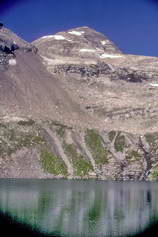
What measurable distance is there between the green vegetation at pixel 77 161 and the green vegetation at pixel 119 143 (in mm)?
13299

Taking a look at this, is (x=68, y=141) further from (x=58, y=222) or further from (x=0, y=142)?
(x=58, y=222)

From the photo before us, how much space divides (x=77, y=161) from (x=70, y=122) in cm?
2030

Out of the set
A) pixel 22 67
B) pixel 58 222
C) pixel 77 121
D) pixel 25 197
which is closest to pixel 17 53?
pixel 22 67

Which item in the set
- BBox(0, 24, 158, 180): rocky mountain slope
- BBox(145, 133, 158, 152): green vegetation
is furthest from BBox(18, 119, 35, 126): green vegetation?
BBox(145, 133, 158, 152): green vegetation

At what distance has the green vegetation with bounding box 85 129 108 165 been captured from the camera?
119m

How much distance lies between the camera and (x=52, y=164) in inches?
4149

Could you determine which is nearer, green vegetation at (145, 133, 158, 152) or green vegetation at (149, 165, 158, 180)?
green vegetation at (149, 165, 158, 180)

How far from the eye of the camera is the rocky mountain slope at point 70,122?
10875 cm

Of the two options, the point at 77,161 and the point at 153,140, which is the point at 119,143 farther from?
the point at 77,161

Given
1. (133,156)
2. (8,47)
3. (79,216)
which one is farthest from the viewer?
(8,47)

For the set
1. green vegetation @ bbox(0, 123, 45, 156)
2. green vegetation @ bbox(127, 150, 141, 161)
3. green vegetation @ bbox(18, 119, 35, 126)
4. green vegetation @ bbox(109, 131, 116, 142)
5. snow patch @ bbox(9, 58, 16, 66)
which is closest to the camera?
green vegetation @ bbox(0, 123, 45, 156)

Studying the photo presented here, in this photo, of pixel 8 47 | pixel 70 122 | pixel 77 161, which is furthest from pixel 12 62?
pixel 77 161

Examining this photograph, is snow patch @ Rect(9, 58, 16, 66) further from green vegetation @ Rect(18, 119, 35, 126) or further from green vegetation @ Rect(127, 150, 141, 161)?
green vegetation @ Rect(127, 150, 141, 161)

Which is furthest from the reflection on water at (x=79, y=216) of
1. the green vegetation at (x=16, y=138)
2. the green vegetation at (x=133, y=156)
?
the green vegetation at (x=133, y=156)
